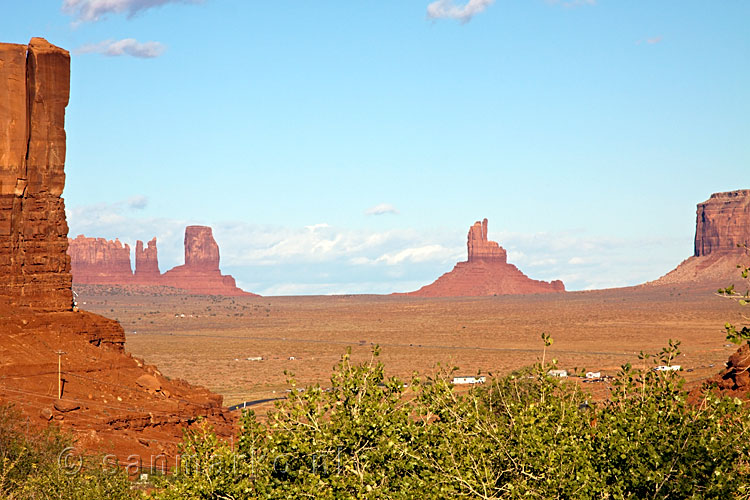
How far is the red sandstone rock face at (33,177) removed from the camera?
3950cm

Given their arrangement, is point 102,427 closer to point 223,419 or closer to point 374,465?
point 223,419

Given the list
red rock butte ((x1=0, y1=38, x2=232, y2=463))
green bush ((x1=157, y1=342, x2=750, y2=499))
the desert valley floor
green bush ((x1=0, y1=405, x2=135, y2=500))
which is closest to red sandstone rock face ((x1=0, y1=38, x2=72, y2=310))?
red rock butte ((x1=0, y1=38, x2=232, y2=463))

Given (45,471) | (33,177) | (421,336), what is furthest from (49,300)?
(421,336)

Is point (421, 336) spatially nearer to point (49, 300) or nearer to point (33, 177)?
point (49, 300)

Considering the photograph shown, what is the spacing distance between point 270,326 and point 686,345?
74772 mm

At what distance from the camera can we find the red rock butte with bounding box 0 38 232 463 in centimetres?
3519

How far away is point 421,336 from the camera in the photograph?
12575 centimetres

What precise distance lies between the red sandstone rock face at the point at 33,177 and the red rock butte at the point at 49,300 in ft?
0.15

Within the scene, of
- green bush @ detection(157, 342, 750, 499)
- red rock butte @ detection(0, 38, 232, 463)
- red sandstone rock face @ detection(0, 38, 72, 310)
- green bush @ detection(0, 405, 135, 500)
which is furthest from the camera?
red sandstone rock face @ detection(0, 38, 72, 310)

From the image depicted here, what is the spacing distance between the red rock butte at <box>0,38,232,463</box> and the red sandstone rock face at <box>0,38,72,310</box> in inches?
1.8

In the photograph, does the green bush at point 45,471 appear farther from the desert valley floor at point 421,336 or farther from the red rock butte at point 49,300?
the desert valley floor at point 421,336

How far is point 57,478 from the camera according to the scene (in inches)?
796

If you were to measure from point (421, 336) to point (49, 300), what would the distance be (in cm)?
8926

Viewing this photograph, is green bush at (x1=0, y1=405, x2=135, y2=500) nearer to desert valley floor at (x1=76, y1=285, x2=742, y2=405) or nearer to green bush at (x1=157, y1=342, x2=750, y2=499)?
green bush at (x1=157, y1=342, x2=750, y2=499)
